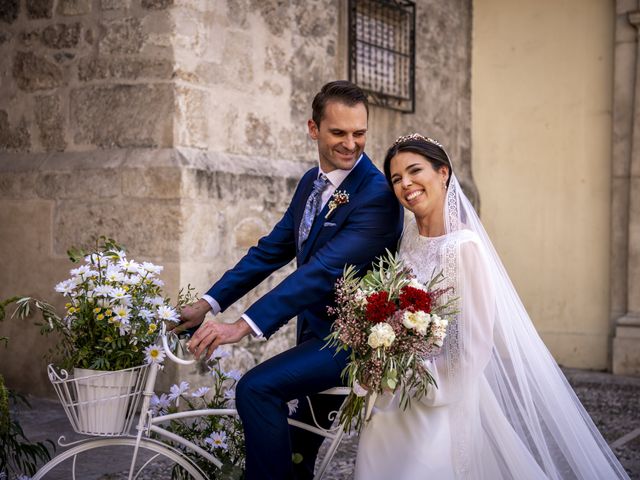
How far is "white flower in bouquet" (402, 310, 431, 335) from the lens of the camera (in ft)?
9.36

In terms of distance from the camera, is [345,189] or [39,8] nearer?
[345,189]

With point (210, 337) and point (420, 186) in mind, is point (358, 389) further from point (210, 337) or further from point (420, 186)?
point (420, 186)

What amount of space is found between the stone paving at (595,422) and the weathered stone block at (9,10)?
109 inches

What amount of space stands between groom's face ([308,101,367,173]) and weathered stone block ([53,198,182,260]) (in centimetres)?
271

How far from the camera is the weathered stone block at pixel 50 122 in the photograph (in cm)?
657

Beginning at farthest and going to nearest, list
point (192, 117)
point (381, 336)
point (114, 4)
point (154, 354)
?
point (114, 4), point (192, 117), point (154, 354), point (381, 336)

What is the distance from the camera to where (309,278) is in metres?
3.27

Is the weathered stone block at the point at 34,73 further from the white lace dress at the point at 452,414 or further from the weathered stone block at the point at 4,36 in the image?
the white lace dress at the point at 452,414

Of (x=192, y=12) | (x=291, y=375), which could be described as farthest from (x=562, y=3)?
(x=291, y=375)

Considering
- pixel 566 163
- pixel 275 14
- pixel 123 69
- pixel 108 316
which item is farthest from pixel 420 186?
pixel 566 163

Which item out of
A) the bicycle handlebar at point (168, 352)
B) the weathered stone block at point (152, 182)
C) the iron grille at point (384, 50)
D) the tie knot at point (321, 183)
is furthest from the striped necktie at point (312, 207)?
the iron grille at point (384, 50)

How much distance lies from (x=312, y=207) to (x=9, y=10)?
424cm

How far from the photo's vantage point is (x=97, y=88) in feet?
20.9

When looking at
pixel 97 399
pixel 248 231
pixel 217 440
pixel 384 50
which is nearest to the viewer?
pixel 97 399
